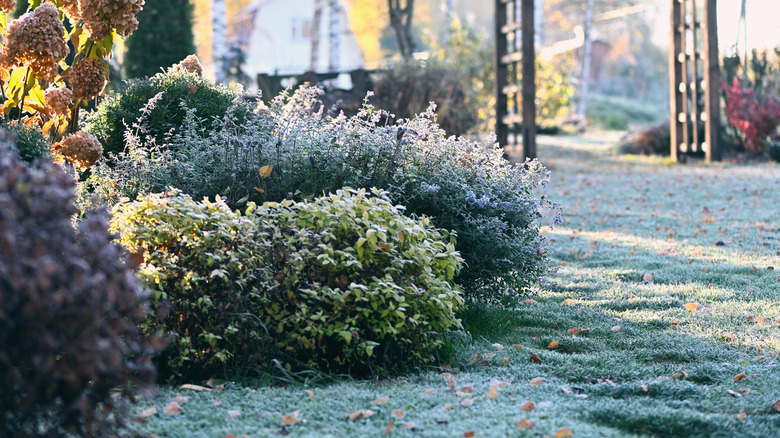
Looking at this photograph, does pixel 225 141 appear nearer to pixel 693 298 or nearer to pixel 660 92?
pixel 693 298

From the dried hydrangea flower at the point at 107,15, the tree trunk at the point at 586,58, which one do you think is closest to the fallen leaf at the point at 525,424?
the dried hydrangea flower at the point at 107,15

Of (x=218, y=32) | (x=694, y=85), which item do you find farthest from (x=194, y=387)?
(x=218, y=32)

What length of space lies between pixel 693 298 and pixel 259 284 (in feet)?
9.60

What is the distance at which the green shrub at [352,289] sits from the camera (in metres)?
3.26

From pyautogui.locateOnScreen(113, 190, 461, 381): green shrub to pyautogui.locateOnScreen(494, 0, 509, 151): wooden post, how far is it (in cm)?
825

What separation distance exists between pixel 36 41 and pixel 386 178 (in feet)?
6.62

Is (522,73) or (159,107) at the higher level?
(522,73)

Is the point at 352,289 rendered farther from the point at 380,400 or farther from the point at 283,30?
the point at 283,30

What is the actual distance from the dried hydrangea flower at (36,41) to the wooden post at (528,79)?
7355mm

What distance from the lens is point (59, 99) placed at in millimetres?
4312

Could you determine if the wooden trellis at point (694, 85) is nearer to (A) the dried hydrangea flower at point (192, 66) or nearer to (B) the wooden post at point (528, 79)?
(B) the wooden post at point (528, 79)

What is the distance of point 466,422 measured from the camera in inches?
106

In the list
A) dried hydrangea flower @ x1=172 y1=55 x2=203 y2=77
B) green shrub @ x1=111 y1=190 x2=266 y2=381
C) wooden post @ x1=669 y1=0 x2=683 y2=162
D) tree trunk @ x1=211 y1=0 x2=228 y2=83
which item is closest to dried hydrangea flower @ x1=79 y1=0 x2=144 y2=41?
dried hydrangea flower @ x1=172 y1=55 x2=203 y2=77

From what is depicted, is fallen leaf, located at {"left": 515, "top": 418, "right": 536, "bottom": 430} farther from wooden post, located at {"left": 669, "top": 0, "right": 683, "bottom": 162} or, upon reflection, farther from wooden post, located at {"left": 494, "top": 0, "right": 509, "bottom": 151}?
wooden post, located at {"left": 669, "top": 0, "right": 683, "bottom": 162}
